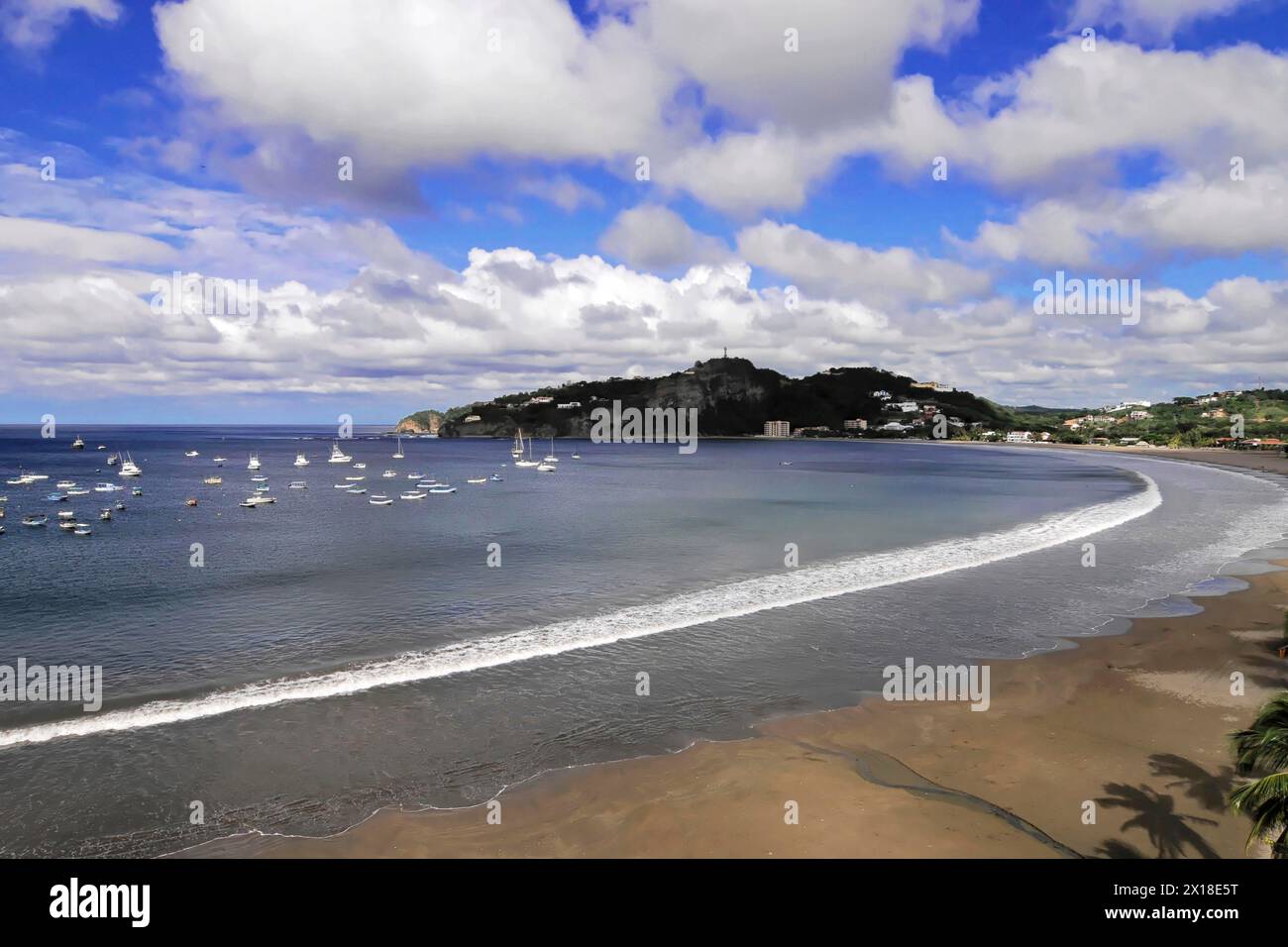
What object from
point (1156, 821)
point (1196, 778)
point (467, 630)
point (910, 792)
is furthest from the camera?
point (467, 630)

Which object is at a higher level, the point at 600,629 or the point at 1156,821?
the point at 1156,821

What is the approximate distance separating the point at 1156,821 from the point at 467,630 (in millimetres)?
19814

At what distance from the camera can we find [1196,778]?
1281 cm

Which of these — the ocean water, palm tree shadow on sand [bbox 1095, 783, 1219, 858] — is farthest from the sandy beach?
the ocean water

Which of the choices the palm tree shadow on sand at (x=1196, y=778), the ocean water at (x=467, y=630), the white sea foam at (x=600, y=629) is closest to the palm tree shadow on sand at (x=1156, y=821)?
the palm tree shadow on sand at (x=1196, y=778)

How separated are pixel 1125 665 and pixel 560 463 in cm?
13030

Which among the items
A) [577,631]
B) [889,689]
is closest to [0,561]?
[577,631]

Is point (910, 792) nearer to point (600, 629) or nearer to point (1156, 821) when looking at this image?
point (1156, 821)

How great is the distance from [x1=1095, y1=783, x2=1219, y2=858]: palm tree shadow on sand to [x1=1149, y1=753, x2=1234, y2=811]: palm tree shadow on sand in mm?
534

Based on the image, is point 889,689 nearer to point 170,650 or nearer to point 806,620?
point 806,620

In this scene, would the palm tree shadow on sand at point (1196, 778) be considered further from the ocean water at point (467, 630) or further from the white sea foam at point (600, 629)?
the white sea foam at point (600, 629)

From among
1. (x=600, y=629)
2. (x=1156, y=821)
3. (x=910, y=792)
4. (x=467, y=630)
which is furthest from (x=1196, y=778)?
(x=467, y=630)

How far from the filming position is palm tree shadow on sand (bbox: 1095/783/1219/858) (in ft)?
35.1

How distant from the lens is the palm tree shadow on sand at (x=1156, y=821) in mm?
10703
